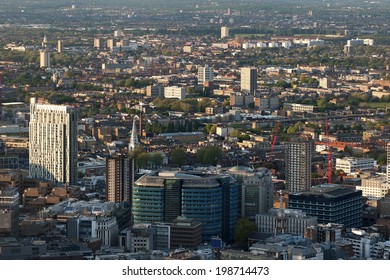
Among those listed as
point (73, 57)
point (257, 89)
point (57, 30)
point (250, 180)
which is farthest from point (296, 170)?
point (57, 30)

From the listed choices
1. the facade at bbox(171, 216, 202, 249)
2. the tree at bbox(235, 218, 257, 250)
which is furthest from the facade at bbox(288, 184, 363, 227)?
the facade at bbox(171, 216, 202, 249)

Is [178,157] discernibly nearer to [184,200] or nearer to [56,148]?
[56,148]

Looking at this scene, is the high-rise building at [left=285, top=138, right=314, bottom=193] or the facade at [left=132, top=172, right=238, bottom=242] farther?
the high-rise building at [left=285, top=138, right=314, bottom=193]

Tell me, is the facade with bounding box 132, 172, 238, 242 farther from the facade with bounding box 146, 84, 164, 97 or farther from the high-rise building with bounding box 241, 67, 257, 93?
the high-rise building with bounding box 241, 67, 257, 93

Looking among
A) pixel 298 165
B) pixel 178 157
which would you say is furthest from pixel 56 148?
pixel 298 165

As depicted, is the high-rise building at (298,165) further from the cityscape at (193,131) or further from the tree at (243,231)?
the tree at (243,231)

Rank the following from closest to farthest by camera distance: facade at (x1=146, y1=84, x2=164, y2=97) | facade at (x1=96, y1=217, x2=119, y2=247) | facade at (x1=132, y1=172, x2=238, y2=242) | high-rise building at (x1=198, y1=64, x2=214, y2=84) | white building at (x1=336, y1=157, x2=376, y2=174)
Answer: facade at (x1=96, y1=217, x2=119, y2=247) → facade at (x1=132, y1=172, x2=238, y2=242) → white building at (x1=336, y1=157, x2=376, y2=174) → facade at (x1=146, y1=84, x2=164, y2=97) → high-rise building at (x1=198, y1=64, x2=214, y2=84)

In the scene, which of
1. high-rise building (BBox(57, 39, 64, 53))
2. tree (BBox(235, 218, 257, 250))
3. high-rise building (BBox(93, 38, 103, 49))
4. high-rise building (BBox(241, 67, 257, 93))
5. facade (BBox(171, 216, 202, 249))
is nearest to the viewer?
tree (BBox(235, 218, 257, 250))

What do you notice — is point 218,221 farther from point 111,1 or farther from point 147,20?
point 147,20
